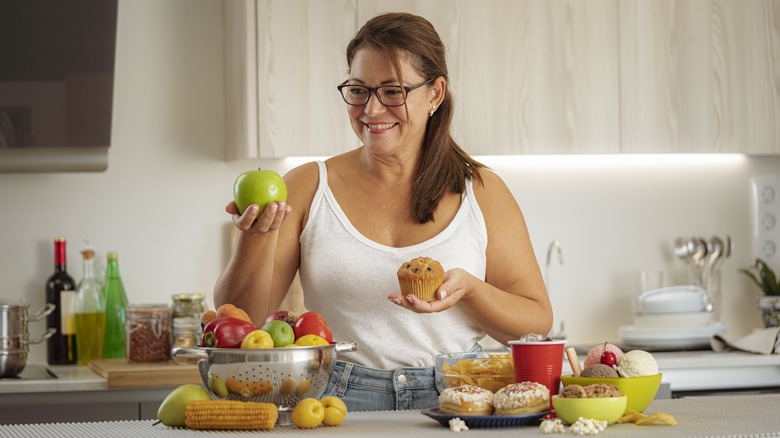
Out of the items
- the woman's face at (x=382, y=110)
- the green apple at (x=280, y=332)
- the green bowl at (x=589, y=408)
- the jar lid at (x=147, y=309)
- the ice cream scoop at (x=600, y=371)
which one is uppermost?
the woman's face at (x=382, y=110)

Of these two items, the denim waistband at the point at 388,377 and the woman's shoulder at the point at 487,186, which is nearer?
the denim waistband at the point at 388,377

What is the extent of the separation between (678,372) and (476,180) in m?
1.17

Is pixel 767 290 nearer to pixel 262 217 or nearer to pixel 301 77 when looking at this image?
pixel 301 77

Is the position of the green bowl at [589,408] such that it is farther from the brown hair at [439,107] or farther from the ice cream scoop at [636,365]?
the brown hair at [439,107]

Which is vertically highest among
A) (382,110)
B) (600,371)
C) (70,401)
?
(382,110)

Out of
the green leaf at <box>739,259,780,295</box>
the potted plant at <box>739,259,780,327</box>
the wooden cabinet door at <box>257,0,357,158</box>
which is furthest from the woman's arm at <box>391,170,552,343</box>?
the green leaf at <box>739,259,780,295</box>

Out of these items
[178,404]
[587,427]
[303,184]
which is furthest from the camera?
[303,184]

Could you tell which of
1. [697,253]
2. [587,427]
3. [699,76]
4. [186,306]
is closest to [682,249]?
[697,253]

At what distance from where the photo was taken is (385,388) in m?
1.65

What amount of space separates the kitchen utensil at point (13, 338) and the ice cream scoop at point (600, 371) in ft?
5.66

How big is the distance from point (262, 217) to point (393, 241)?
1.26 feet

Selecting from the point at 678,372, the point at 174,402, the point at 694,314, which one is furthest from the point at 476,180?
the point at 694,314

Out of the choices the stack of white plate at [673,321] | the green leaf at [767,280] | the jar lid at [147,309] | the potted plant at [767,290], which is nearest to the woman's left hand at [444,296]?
the jar lid at [147,309]

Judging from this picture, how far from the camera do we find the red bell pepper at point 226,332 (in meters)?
1.26
